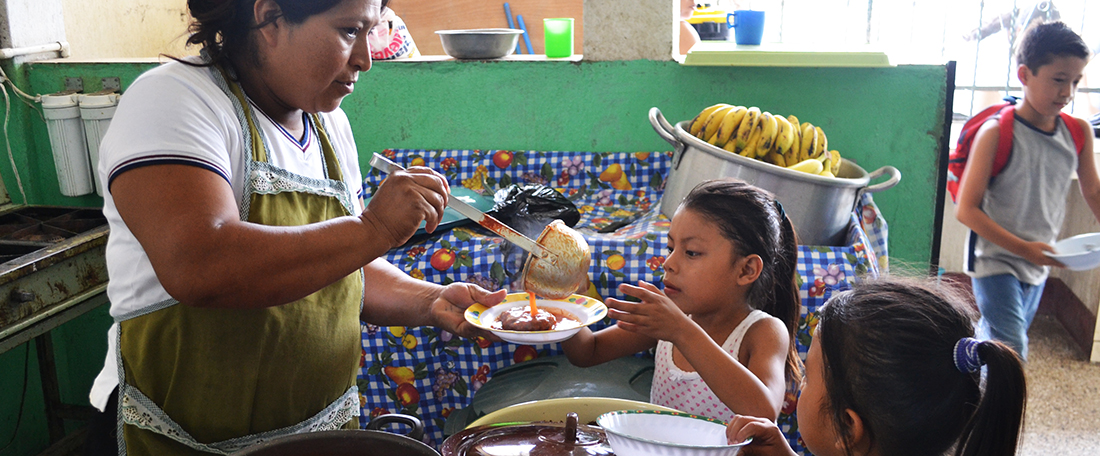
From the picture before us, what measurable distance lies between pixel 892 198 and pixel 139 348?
2733 millimetres

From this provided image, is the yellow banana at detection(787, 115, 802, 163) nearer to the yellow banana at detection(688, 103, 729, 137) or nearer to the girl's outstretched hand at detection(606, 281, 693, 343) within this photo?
the yellow banana at detection(688, 103, 729, 137)

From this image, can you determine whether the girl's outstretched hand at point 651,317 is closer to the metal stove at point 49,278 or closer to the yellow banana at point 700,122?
the yellow banana at point 700,122

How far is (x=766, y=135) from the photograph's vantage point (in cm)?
258

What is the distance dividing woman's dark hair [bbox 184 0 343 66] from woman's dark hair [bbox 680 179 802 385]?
3.69 feet

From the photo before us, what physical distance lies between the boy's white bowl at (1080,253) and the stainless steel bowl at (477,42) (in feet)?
7.46

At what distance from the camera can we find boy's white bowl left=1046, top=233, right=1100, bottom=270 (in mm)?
2838

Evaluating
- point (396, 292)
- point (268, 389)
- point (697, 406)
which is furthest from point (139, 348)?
point (697, 406)

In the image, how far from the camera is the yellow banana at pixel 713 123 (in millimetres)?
2646

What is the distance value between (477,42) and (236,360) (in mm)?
2260

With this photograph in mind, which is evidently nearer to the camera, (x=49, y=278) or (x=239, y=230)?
(x=239, y=230)

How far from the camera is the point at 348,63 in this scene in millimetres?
1312

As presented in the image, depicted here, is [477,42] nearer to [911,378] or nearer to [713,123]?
[713,123]

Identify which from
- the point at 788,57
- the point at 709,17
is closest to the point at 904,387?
the point at 788,57

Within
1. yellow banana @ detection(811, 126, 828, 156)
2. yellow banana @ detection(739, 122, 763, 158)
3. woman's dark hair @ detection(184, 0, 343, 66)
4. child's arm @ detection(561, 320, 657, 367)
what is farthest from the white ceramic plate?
yellow banana @ detection(811, 126, 828, 156)
